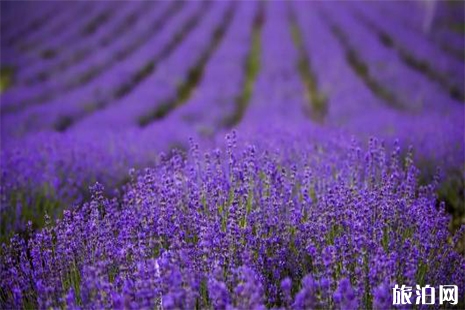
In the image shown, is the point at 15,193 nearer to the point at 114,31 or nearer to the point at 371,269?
the point at 371,269

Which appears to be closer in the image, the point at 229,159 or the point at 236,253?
the point at 236,253

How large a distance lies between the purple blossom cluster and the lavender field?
0.6 inches

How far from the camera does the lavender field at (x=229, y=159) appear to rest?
7.48 ft

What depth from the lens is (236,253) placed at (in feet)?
8.10

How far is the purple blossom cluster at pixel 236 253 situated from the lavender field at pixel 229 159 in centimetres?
1

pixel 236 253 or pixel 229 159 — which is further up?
pixel 229 159

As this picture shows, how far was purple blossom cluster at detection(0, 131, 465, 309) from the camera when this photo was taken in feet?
6.65

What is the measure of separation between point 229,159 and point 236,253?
109 centimetres

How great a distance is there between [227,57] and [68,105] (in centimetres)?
570

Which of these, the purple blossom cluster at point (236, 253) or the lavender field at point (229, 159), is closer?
the purple blossom cluster at point (236, 253)

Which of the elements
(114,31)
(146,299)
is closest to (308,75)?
(114,31)

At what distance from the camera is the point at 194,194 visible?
8.95 feet

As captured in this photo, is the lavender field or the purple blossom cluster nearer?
the purple blossom cluster

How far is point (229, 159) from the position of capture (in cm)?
348
